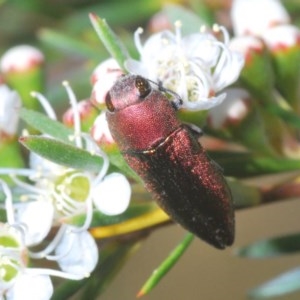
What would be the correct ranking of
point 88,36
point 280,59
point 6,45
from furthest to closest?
point 6,45 < point 88,36 < point 280,59

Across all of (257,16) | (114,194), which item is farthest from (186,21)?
(114,194)

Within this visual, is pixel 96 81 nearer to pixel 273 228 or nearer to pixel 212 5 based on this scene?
pixel 212 5

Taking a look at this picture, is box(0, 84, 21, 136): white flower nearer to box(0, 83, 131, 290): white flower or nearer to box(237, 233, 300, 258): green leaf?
box(0, 83, 131, 290): white flower

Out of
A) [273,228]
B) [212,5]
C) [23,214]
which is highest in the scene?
[23,214]

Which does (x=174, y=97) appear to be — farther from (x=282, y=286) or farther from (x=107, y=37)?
(x=282, y=286)

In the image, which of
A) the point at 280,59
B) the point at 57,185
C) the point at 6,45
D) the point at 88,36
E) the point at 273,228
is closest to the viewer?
the point at 57,185

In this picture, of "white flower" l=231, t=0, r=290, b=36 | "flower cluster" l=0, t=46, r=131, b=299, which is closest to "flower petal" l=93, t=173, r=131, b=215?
"flower cluster" l=0, t=46, r=131, b=299

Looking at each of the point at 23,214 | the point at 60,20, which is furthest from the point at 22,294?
the point at 60,20
